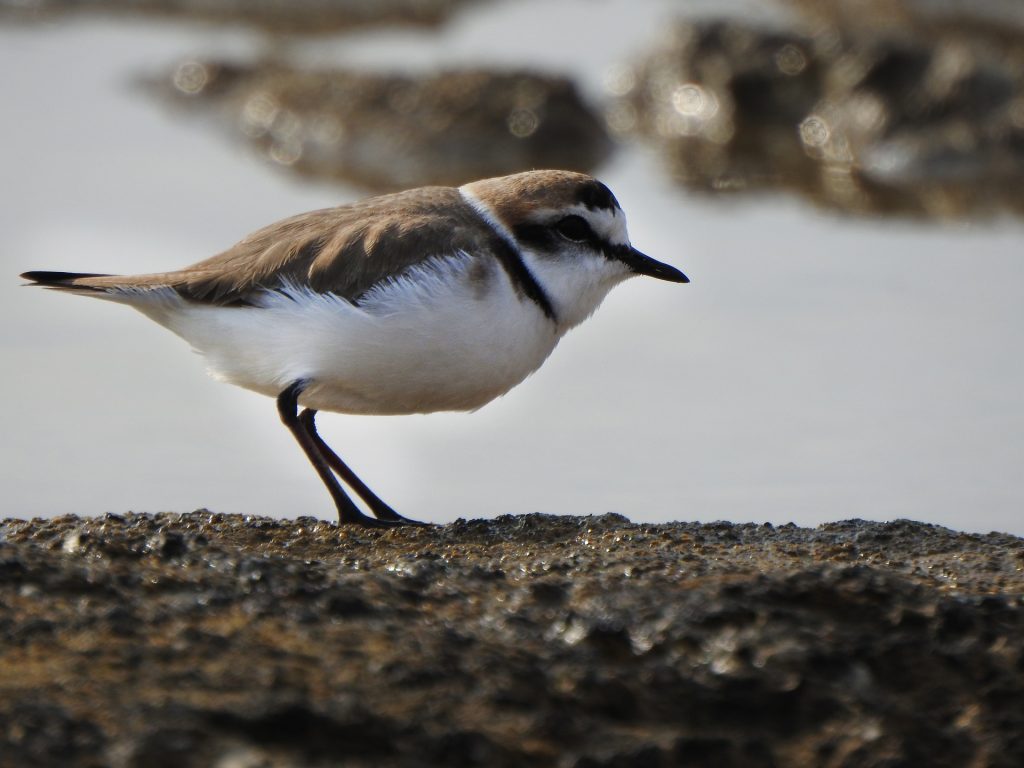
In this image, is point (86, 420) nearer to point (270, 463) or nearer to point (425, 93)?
point (270, 463)

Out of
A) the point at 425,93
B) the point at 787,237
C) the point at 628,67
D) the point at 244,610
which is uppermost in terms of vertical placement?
the point at 628,67

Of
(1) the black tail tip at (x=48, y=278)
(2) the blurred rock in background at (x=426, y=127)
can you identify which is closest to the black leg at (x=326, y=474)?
(1) the black tail tip at (x=48, y=278)

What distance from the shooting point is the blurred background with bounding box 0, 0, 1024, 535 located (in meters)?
7.65

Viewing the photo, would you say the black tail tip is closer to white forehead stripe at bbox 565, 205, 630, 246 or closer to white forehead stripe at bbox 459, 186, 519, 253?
white forehead stripe at bbox 459, 186, 519, 253

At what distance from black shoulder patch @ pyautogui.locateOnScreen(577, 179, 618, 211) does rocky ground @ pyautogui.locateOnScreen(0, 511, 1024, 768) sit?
6.14 feet

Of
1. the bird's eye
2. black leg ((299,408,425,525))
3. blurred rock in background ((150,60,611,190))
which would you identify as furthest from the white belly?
blurred rock in background ((150,60,611,190))

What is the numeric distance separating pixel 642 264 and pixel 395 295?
1.18 meters

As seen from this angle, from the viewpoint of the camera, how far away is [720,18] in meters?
15.8

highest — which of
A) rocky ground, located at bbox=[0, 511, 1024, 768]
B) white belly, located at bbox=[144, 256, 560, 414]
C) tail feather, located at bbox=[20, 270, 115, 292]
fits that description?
tail feather, located at bbox=[20, 270, 115, 292]

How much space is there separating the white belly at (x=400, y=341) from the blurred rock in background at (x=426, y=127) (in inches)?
289

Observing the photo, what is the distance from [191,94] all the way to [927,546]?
11407mm

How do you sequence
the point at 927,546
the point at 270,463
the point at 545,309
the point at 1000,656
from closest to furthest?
the point at 1000,656 → the point at 927,546 → the point at 545,309 → the point at 270,463

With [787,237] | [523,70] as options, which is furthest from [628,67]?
[787,237]

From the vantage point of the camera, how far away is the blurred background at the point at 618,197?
7652 mm
